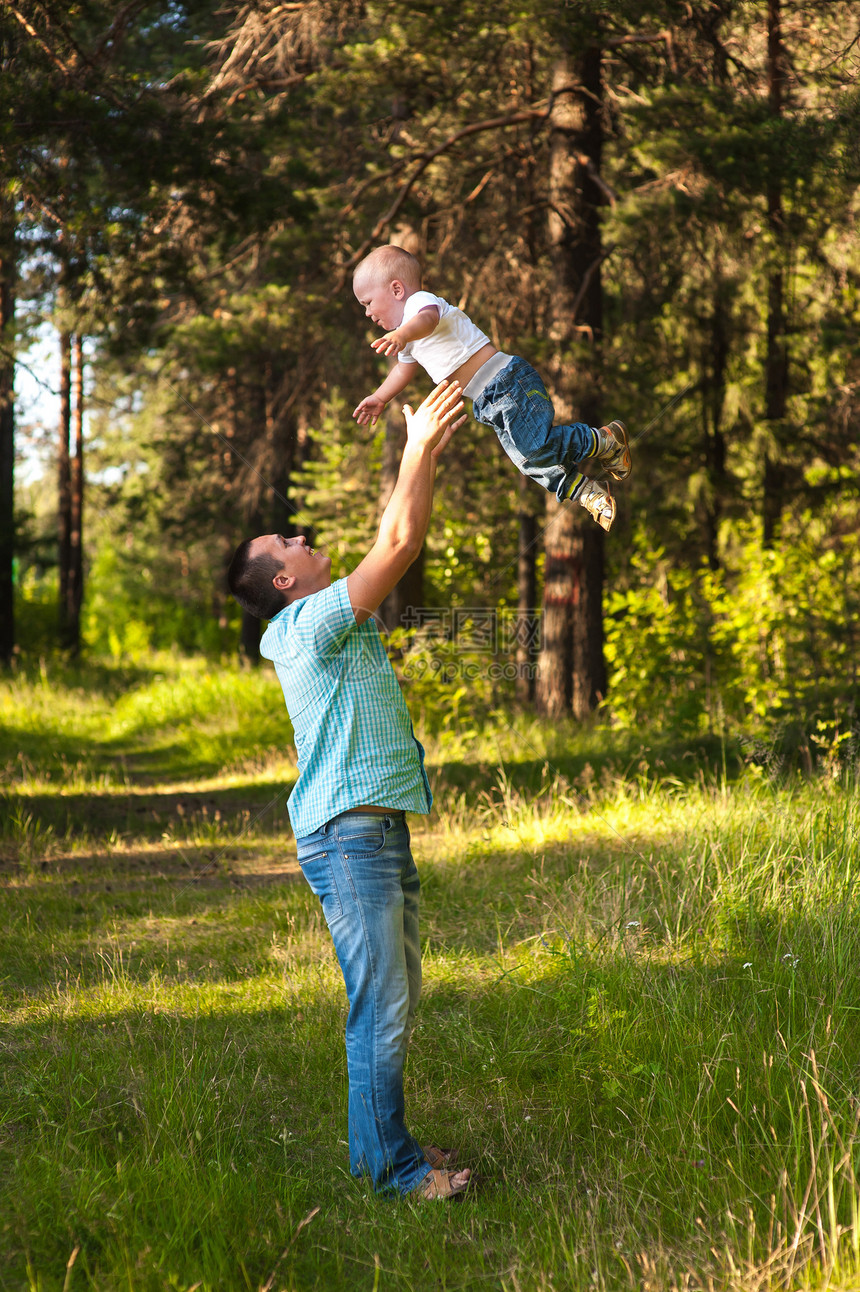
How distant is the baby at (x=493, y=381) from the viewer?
3826 millimetres

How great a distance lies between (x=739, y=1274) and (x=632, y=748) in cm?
681

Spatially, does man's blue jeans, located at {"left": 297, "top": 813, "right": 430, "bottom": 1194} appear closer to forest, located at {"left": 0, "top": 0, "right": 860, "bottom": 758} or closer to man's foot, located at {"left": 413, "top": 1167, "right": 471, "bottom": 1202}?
man's foot, located at {"left": 413, "top": 1167, "right": 471, "bottom": 1202}

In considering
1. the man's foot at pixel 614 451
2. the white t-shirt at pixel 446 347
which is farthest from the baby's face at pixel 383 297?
the man's foot at pixel 614 451

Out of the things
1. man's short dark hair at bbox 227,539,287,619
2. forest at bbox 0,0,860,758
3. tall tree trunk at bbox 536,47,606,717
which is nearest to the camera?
man's short dark hair at bbox 227,539,287,619

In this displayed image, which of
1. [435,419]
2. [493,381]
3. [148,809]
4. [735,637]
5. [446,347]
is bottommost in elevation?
[148,809]

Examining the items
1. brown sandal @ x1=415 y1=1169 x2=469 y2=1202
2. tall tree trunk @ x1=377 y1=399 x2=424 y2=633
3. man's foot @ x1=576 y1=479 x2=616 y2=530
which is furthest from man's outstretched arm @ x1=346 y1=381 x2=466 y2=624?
tall tree trunk @ x1=377 y1=399 x2=424 y2=633

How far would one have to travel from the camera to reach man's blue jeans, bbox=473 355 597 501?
12.8 feet

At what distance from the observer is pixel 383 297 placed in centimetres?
384

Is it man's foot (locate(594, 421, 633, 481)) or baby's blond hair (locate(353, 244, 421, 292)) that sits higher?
baby's blond hair (locate(353, 244, 421, 292))

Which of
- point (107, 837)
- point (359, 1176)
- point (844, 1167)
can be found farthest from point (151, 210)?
point (844, 1167)

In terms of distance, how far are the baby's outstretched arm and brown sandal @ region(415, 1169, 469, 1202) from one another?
7.60 ft

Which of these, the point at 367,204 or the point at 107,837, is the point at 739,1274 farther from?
the point at 367,204

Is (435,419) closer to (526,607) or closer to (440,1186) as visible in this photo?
Result: (440,1186)

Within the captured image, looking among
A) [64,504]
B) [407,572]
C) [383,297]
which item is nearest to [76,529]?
[64,504]
